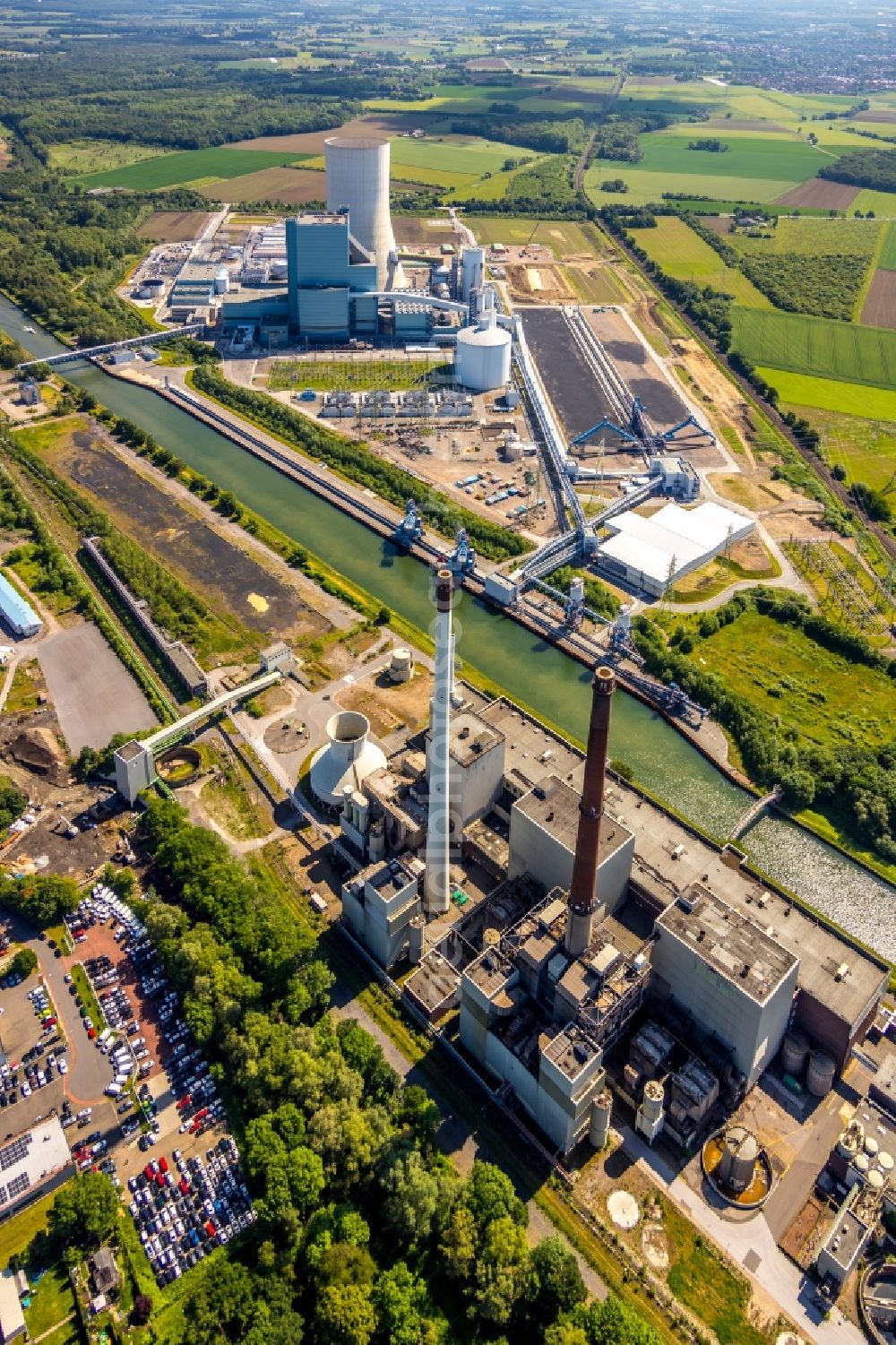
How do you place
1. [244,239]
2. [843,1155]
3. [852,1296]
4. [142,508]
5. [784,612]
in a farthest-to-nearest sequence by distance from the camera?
1. [244,239]
2. [142,508]
3. [784,612]
4. [843,1155]
5. [852,1296]

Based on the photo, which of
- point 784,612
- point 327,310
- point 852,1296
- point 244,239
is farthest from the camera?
point 244,239

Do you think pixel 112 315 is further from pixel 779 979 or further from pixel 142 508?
pixel 779 979

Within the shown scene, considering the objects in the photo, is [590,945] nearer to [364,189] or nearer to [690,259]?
[364,189]

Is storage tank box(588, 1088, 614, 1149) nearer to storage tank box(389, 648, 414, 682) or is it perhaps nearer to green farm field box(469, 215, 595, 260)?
storage tank box(389, 648, 414, 682)

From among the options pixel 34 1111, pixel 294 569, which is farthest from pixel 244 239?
pixel 34 1111

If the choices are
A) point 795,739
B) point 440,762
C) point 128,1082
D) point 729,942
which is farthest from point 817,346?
point 128,1082

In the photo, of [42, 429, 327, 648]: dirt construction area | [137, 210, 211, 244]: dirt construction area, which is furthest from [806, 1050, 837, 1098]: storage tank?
[137, 210, 211, 244]: dirt construction area
